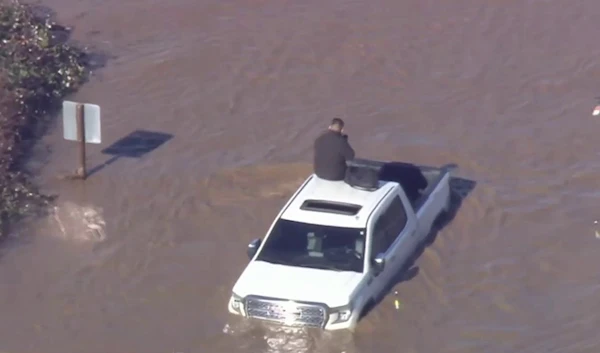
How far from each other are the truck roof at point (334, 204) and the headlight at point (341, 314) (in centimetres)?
110

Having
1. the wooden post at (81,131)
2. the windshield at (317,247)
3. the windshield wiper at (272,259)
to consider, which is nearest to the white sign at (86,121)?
the wooden post at (81,131)

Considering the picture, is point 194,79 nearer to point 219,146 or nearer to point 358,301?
point 219,146

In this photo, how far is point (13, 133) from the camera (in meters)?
18.7

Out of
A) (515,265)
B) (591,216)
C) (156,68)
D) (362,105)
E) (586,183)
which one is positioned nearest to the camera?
(515,265)

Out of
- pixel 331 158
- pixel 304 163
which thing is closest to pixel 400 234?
pixel 331 158

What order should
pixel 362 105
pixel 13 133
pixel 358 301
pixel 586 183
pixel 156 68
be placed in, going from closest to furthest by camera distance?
1. pixel 358 301
2. pixel 586 183
3. pixel 13 133
4. pixel 362 105
5. pixel 156 68

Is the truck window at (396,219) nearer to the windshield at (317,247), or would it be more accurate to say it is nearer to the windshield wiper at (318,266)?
the windshield at (317,247)

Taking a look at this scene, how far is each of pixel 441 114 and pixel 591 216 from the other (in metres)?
4.33

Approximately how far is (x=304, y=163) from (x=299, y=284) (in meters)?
5.28

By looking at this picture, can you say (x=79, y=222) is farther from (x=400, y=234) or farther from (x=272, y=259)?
(x=400, y=234)

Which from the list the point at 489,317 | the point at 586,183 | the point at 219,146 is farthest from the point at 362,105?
the point at 489,317

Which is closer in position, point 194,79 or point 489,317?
point 489,317

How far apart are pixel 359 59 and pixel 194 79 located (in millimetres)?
3074

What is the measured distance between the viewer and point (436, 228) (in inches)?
631
